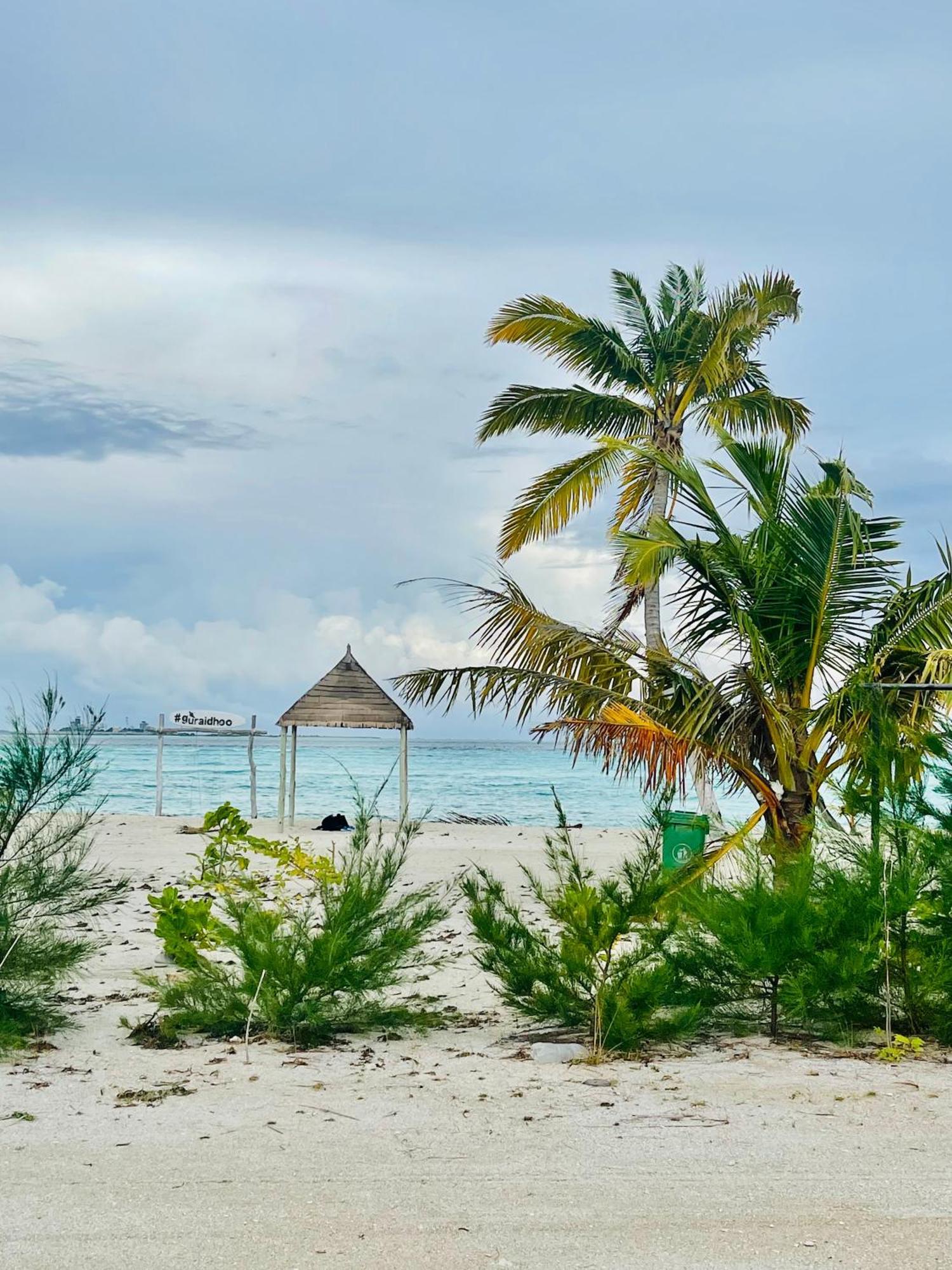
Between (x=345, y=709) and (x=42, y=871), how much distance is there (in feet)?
41.4

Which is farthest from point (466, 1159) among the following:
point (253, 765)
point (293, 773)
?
point (253, 765)

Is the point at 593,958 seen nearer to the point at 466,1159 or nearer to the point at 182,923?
the point at 466,1159

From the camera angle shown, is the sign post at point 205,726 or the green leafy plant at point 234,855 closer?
the green leafy plant at point 234,855

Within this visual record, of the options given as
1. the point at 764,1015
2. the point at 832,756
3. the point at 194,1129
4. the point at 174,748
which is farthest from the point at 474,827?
the point at 174,748

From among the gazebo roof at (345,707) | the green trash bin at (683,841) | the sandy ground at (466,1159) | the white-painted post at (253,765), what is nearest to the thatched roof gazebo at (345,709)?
the gazebo roof at (345,707)

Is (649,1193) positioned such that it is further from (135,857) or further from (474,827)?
(474,827)

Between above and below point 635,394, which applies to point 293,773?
below

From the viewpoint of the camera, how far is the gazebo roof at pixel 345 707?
19219mm

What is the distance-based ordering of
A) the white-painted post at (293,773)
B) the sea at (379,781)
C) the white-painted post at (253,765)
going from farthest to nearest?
the sea at (379,781) → the white-painted post at (253,765) → the white-painted post at (293,773)

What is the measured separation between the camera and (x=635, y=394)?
1911 cm

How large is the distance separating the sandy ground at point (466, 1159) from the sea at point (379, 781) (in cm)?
1483

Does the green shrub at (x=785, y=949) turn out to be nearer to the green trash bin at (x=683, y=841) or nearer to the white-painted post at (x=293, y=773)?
the green trash bin at (x=683, y=841)

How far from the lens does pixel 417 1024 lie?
674 centimetres

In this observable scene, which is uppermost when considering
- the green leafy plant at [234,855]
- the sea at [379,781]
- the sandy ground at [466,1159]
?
the green leafy plant at [234,855]
